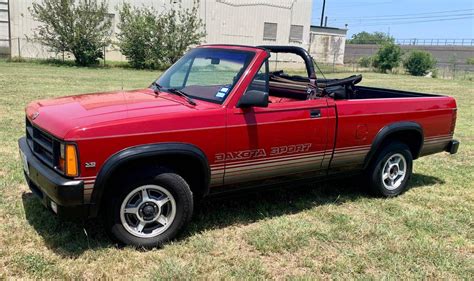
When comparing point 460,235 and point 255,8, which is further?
point 255,8

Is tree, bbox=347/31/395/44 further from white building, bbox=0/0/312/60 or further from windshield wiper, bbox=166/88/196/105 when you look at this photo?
windshield wiper, bbox=166/88/196/105

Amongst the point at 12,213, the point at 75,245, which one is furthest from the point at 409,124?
the point at 12,213

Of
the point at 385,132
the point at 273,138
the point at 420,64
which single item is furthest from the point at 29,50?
the point at 420,64

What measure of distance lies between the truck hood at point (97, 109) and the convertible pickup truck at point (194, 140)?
0.04 feet

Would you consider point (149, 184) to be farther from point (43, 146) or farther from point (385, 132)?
point (385, 132)

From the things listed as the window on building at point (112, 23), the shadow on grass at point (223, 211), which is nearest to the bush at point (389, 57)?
the window on building at point (112, 23)

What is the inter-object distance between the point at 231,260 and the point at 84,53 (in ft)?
85.7

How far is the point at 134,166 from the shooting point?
3943mm

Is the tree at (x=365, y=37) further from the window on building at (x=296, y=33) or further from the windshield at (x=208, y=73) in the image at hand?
the windshield at (x=208, y=73)

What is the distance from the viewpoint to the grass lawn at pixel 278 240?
3779 millimetres

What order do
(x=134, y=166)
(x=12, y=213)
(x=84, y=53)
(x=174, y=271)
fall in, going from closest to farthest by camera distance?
(x=174, y=271) < (x=134, y=166) < (x=12, y=213) < (x=84, y=53)

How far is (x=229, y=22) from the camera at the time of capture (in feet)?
113

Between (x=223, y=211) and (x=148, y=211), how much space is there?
3.88 ft

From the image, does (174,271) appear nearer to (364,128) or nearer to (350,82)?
(364,128)
